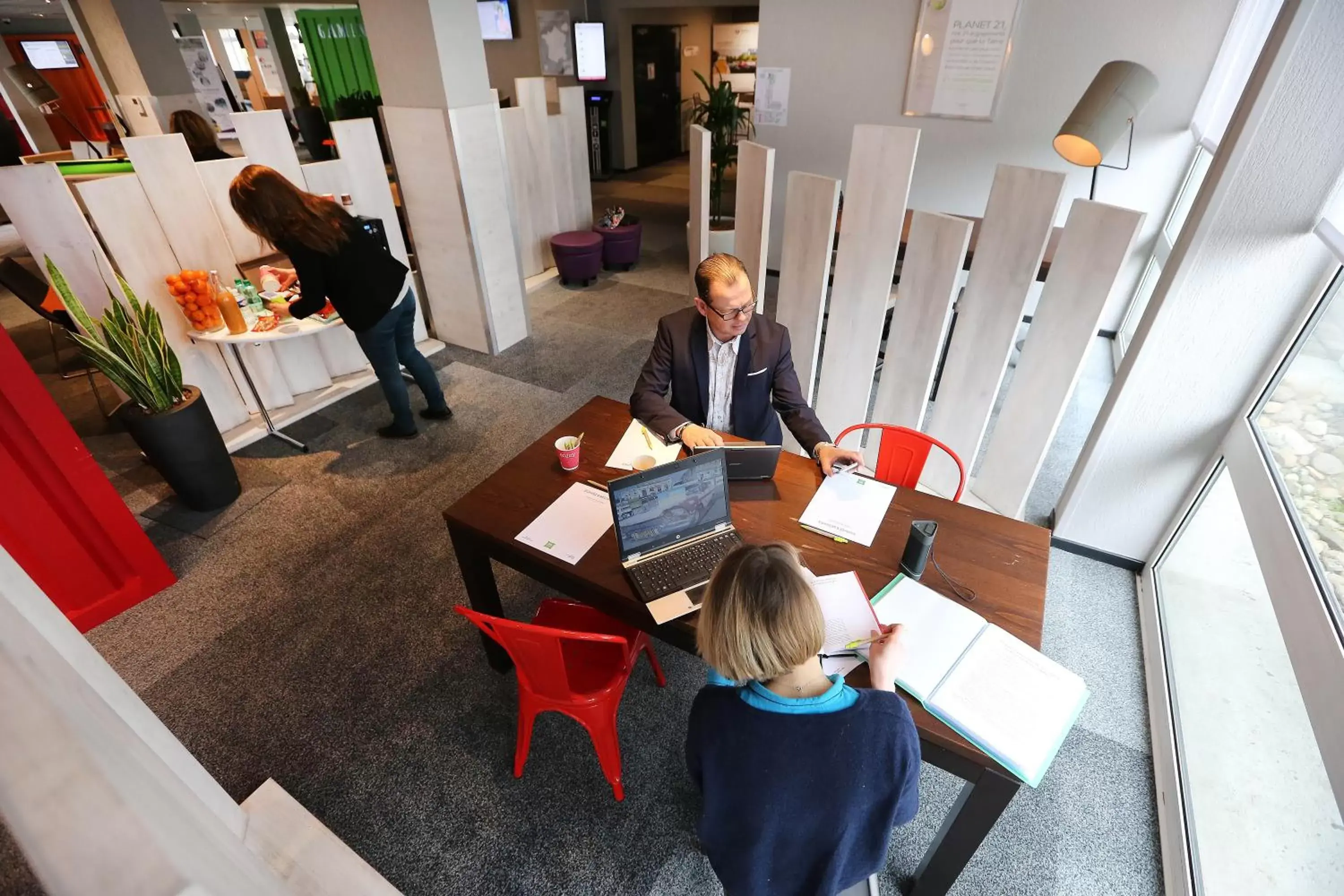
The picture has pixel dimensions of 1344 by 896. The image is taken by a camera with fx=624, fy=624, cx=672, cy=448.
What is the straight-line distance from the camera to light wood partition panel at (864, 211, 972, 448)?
8.07ft

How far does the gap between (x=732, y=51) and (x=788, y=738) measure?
38.1 feet

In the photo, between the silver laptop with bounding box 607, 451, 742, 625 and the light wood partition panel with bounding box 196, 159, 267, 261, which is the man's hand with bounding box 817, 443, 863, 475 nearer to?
the silver laptop with bounding box 607, 451, 742, 625

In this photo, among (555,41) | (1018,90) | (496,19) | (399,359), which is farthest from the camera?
(555,41)

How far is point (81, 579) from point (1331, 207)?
471 centimetres

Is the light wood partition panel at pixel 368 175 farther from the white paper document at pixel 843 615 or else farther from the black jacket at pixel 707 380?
the white paper document at pixel 843 615

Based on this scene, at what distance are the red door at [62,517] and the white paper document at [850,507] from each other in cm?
258

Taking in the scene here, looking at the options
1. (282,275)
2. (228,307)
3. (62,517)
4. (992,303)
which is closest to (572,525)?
(992,303)

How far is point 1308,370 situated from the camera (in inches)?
82.6

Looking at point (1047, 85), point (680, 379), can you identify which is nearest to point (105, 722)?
point (680, 379)

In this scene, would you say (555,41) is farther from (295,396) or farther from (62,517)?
(62,517)

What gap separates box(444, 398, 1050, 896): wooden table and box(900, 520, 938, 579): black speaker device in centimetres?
4

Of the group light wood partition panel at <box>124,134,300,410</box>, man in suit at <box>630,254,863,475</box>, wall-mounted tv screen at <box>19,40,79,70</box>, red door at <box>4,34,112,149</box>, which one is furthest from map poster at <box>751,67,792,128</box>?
wall-mounted tv screen at <box>19,40,79,70</box>

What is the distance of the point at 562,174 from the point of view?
6.00m

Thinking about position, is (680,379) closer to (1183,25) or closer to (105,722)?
(105,722)
